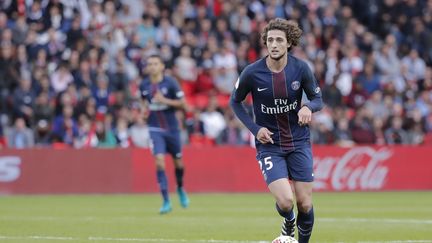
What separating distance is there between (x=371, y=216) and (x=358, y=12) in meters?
16.9

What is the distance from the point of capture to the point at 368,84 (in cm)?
2845

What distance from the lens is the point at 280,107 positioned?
34.7 ft

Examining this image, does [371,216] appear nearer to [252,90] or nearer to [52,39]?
[252,90]

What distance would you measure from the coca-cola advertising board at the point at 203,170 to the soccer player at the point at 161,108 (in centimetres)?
536

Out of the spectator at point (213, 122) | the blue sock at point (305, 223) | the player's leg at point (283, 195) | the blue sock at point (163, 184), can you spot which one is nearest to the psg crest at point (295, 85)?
the player's leg at point (283, 195)

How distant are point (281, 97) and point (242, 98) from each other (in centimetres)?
49

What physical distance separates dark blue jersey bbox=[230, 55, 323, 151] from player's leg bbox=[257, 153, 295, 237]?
129 millimetres

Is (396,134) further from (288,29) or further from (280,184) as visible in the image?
(280,184)

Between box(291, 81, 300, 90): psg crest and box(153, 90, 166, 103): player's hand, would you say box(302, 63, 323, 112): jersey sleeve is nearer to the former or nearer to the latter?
box(291, 81, 300, 90): psg crest

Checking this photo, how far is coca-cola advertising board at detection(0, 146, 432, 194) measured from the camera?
22.9m

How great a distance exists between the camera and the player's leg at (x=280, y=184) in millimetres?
10273

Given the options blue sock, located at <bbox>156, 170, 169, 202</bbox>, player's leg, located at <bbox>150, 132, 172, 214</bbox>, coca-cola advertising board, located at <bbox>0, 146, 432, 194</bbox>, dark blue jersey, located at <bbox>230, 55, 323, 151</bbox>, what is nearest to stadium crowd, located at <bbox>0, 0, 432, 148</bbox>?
coca-cola advertising board, located at <bbox>0, 146, 432, 194</bbox>

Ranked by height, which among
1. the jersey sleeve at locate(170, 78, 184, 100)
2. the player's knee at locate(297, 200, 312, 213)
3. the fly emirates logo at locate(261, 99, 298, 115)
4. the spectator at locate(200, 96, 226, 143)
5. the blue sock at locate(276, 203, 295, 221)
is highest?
the jersey sleeve at locate(170, 78, 184, 100)

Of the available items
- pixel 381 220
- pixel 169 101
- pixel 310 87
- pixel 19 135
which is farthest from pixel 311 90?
pixel 19 135
